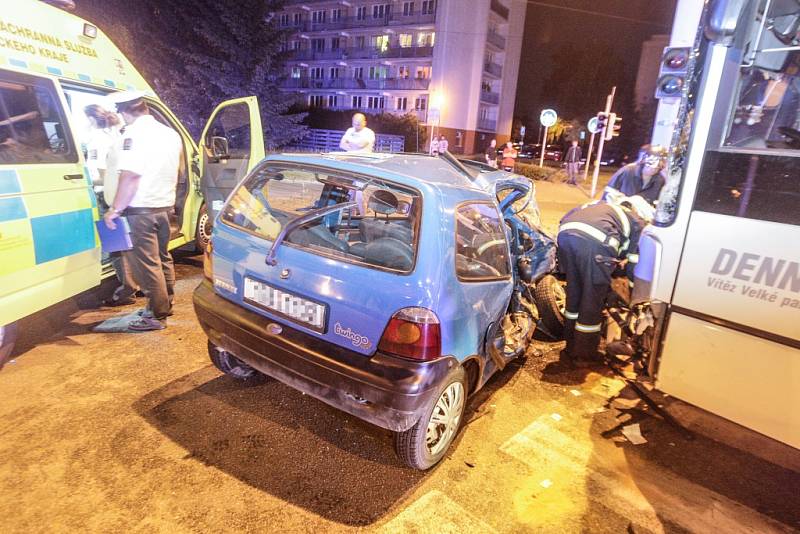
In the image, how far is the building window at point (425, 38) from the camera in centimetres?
3728

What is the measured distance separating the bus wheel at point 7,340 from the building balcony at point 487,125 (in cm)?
3879

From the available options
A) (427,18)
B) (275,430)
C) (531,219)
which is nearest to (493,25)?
(427,18)

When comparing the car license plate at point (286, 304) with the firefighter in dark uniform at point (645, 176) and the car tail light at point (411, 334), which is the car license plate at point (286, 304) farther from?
the firefighter in dark uniform at point (645, 176)

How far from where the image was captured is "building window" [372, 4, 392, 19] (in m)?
38.7

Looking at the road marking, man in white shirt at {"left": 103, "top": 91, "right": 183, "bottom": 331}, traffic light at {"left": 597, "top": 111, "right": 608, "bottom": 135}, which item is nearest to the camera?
the road marking

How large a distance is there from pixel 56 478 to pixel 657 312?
11.3 feet

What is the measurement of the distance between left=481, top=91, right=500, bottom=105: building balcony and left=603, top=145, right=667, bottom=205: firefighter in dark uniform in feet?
116

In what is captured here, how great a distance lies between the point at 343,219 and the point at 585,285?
2103mm

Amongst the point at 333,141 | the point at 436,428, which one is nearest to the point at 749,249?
the point at 436,428

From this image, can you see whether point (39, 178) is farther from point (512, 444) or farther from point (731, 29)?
point (731, 29)

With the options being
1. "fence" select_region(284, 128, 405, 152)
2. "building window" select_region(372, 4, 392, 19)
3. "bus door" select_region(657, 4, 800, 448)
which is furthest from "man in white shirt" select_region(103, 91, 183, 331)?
"building window" select_region(372, 4, 392, 19)

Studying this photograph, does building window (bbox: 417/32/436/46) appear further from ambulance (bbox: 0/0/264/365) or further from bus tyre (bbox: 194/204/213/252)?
ambulance (bbox: 0/0/264/365)

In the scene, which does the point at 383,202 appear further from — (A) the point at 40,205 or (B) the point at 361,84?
(B) the point at 361,84

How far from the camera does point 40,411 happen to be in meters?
2.80
